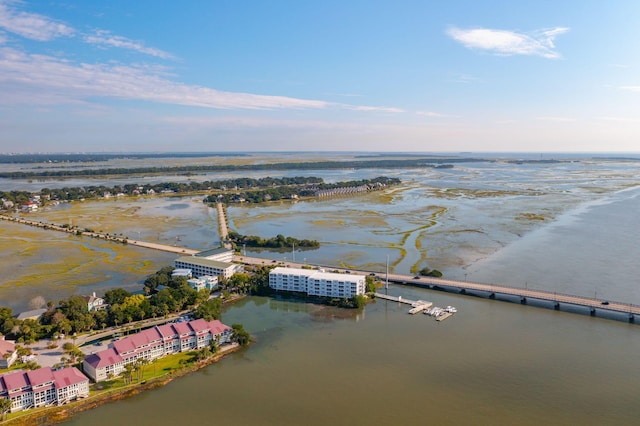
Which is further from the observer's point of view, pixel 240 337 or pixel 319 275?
pixel 319 275

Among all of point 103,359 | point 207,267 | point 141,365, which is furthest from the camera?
point 207,267

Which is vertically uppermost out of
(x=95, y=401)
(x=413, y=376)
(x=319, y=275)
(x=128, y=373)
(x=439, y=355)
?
(x=319, y=275)

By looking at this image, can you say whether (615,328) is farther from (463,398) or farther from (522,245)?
(522,245)

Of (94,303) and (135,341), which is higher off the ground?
(135,341)

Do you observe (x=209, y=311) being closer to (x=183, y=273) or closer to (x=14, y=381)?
(x=183, y=273)

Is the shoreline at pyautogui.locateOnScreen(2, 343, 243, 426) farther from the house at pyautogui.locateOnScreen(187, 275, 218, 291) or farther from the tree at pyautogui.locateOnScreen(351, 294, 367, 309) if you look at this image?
the tree at pyautogui.locateOnScreen(351, 294, 367, 309)

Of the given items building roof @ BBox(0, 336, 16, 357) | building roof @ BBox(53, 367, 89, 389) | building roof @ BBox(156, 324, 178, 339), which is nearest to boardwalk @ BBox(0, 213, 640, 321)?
building roof @ BBox(156, 324, 178, 339)

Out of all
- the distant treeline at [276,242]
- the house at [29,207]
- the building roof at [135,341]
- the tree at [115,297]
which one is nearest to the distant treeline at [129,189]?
the house at [29,207]

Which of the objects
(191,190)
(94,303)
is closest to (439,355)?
(94,303)
